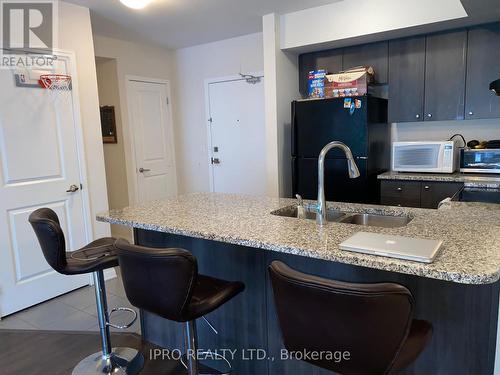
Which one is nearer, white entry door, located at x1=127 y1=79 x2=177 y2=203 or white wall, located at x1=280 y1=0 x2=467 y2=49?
white wall, located at x1=280 y1=0 x2=467 y2=49

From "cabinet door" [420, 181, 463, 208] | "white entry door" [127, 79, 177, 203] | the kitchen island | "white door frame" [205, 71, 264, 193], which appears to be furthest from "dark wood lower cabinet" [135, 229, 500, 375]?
"white door frame" [205, 71, 264, 193]

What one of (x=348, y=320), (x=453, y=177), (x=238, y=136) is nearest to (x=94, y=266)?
(x=348, y=320)

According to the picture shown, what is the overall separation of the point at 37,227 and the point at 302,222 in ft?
4.21

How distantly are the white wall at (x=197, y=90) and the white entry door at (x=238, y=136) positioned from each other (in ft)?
0.52

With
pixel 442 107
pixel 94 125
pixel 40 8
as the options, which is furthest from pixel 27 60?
pixel 442 107

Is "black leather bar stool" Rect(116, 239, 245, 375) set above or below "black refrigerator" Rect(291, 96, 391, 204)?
below

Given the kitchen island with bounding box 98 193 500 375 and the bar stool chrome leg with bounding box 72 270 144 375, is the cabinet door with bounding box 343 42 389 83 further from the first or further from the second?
the bar stool chrome leg with bounding box 72 270 144 375

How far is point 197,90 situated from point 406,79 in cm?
258

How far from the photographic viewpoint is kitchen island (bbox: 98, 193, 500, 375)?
1.28 meters

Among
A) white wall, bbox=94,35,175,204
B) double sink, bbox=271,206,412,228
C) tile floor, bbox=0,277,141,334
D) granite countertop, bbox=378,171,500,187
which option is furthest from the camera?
white wall, bbox=94,35,175,204

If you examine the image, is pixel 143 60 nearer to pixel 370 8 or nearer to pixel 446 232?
pixel 370 8

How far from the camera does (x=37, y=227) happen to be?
1800mm

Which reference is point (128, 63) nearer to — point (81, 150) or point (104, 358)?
point (81, 150)

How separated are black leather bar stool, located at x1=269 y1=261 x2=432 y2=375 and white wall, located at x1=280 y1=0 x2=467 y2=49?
2809mm
